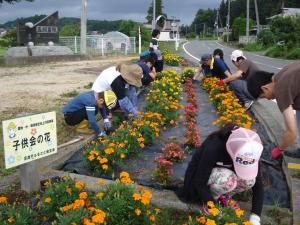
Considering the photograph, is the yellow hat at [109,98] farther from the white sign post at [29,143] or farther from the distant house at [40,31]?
the distant house at [40,31]

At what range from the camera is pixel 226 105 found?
5906 millimetres

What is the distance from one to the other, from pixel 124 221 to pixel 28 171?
1190 mm

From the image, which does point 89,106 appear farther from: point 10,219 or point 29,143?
point 10,219

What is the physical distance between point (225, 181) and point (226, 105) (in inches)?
119

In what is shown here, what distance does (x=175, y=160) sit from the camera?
4355 millimetres

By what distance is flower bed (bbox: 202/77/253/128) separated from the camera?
5.11 m

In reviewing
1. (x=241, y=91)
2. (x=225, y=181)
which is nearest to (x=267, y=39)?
(x=241, y=91)

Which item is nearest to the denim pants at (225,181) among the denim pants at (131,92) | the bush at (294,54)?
the denim pants at (131,92)

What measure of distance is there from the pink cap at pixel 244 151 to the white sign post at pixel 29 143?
1582mm

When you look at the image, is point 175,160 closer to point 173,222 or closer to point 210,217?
point 173,222

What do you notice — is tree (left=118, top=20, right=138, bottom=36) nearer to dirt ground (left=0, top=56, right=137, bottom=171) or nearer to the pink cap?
dirt ground (left=0, top=56, right=137, bottom=171)

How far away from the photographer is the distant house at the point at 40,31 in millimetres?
20734

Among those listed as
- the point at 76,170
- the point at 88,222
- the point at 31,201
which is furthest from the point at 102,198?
the point at 76,170

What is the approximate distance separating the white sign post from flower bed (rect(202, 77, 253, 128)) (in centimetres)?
233
